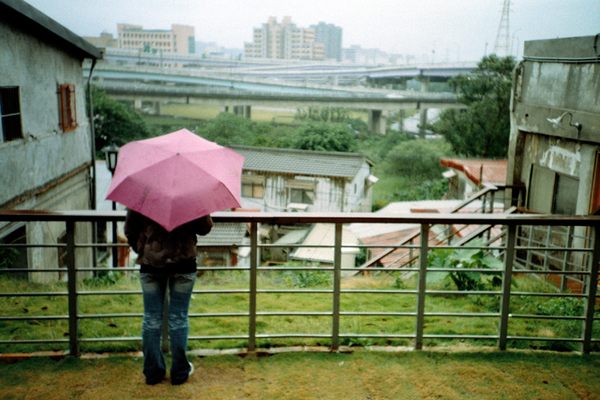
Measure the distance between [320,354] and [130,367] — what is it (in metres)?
1.07

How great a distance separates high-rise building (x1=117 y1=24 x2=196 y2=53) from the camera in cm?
7662

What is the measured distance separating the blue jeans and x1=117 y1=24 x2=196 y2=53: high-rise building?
248 feet

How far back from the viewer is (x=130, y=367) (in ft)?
9.00

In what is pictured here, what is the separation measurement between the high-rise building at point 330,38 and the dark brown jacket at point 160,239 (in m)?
120

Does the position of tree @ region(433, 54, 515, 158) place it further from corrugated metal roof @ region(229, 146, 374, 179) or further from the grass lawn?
the grass lawn

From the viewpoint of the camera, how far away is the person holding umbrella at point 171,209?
2180 mm

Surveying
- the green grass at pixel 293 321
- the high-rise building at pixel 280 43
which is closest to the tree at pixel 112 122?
the green grass at pixel 293 321

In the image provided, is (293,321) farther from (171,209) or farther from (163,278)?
(171,209)

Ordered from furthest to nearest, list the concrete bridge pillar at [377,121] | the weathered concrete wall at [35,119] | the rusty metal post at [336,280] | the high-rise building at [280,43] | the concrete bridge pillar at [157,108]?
the high-rise building at [280,43] → the concrete bridge pillar at [377,121] → the concrete bridge pillar at [157,108] → the weathered concrete wall at [35,119] → the rusty metal post at [336,280]

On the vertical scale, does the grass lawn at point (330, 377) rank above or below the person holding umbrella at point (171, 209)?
below

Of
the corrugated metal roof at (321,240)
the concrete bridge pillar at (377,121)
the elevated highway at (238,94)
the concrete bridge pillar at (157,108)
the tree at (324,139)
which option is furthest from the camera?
the concrete bridge pillar at (377,121)

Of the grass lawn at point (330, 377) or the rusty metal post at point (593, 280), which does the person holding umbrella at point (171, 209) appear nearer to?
the grass lawn at point (330, 377)

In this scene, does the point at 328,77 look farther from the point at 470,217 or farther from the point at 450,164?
the point at 470,217

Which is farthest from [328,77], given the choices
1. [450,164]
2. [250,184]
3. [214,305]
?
[214,305]
